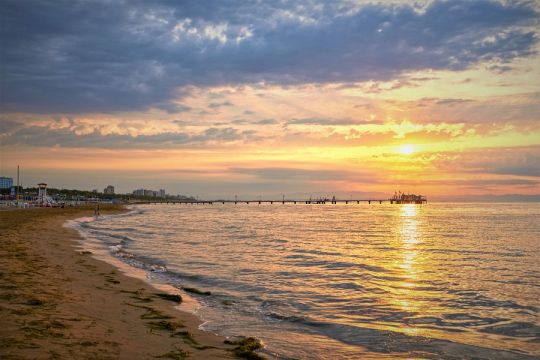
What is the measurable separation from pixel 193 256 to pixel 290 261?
18.4ft

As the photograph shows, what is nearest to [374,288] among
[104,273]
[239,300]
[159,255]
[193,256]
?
[239,300]

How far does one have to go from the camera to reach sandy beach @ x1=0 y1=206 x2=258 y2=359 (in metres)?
6.91

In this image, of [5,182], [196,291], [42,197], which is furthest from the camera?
[5,182]

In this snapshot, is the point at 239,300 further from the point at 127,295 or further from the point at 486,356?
the point at 486,356

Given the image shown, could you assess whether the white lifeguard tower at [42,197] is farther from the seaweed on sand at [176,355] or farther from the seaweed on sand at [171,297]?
the seaweed on sand at [176,355]

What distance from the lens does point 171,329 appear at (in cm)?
909

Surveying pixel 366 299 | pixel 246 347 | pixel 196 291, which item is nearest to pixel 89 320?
pixel 246 347

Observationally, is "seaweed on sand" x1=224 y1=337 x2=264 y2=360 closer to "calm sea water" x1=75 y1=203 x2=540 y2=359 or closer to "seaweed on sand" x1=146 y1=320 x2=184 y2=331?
"calm sea water" x1=75 y1=203 x2=540 y2=359

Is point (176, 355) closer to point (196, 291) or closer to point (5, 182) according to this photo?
point (196, 291)

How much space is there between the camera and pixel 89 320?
8789 mm

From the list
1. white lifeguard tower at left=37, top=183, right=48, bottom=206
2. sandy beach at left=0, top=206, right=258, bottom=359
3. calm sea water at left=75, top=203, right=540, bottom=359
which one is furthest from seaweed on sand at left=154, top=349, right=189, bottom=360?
white lifeguard tower at left=37, top=183, right=48, bottom=206

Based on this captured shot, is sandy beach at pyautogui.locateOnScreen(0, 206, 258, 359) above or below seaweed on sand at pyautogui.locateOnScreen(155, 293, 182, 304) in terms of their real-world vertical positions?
above

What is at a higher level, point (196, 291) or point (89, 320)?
point (89, 320)

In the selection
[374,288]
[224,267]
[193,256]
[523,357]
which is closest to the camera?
[523,357]
